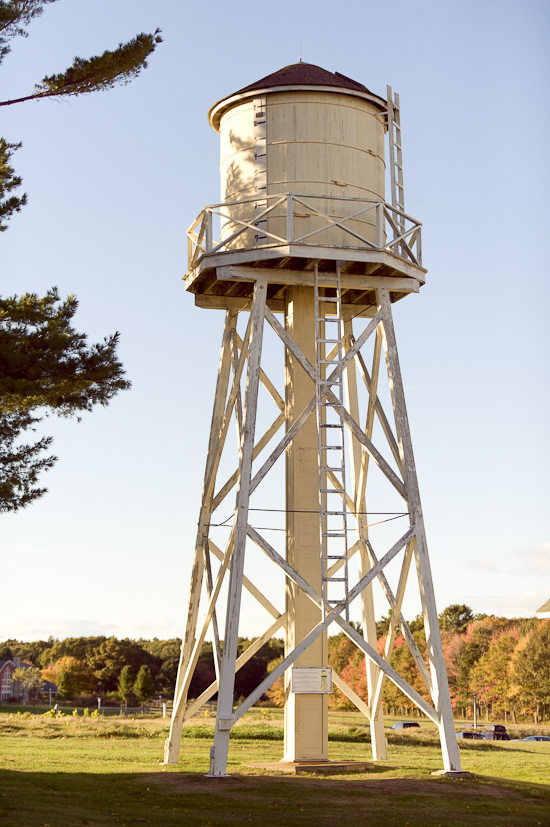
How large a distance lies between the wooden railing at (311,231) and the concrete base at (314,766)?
30.3ft

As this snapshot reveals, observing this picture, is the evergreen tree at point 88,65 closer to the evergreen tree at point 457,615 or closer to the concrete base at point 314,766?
the concrete base at point 314,766

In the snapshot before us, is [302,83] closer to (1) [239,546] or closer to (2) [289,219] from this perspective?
(2) [289,219]

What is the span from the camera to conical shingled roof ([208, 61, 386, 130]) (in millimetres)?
20719

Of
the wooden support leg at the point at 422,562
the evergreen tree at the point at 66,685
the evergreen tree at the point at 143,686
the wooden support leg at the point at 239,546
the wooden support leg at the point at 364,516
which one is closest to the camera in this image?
the wooden support leg at the point at 239,546

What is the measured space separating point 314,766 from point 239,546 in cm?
427

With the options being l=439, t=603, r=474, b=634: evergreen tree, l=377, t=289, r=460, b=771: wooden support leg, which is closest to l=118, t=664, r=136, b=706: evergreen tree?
l=439, t=603, r=474, b=634: evergreen tree

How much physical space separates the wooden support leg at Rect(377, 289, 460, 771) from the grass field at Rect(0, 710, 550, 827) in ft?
2.71

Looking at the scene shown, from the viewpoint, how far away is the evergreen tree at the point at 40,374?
18.9m

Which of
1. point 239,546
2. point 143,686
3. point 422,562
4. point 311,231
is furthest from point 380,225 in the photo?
point 143,686

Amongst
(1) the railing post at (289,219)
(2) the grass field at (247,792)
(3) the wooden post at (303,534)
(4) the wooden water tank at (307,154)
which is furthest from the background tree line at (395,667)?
(1) the railing post at (289,219)

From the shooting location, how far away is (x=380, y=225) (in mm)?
20234

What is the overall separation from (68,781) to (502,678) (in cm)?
4521

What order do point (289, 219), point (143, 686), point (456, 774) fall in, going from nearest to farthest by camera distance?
point (456, 774), point (289, 219), point (143, 686)

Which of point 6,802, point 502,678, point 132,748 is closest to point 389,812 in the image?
point 6,802
